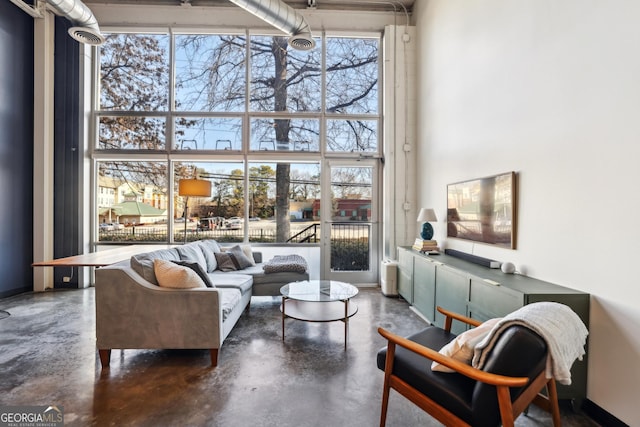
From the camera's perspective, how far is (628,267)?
163 cm

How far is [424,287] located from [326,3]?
477 cm

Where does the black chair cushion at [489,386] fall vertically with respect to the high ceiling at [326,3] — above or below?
below

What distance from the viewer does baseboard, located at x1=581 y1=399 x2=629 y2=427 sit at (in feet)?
5.60

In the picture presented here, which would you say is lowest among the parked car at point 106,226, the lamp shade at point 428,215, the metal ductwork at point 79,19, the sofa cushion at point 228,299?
the sofa cushion at point 228,299

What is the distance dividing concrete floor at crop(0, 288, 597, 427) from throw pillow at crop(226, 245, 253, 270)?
89cm

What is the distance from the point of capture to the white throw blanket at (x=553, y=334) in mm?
1271

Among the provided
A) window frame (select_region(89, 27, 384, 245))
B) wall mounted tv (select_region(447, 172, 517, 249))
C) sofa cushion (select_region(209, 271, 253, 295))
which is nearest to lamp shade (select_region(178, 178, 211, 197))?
window frame (select_region(89, 27, 384, 245))

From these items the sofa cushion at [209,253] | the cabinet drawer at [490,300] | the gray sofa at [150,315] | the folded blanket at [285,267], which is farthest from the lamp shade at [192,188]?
the cabinet drawer at [490,300]

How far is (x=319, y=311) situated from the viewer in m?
3.12

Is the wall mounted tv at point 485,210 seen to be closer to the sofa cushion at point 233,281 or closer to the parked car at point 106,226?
the sofa cushion at point 233,281

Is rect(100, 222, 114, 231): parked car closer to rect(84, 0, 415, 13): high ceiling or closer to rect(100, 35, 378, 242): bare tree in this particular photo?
rect(100, 35, 378, 242): bare tree

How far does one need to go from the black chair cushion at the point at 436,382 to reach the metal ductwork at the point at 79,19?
4.85 meters

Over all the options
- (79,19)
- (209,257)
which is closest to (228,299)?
(209,257)

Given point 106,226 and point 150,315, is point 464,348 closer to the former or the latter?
point 150,315
